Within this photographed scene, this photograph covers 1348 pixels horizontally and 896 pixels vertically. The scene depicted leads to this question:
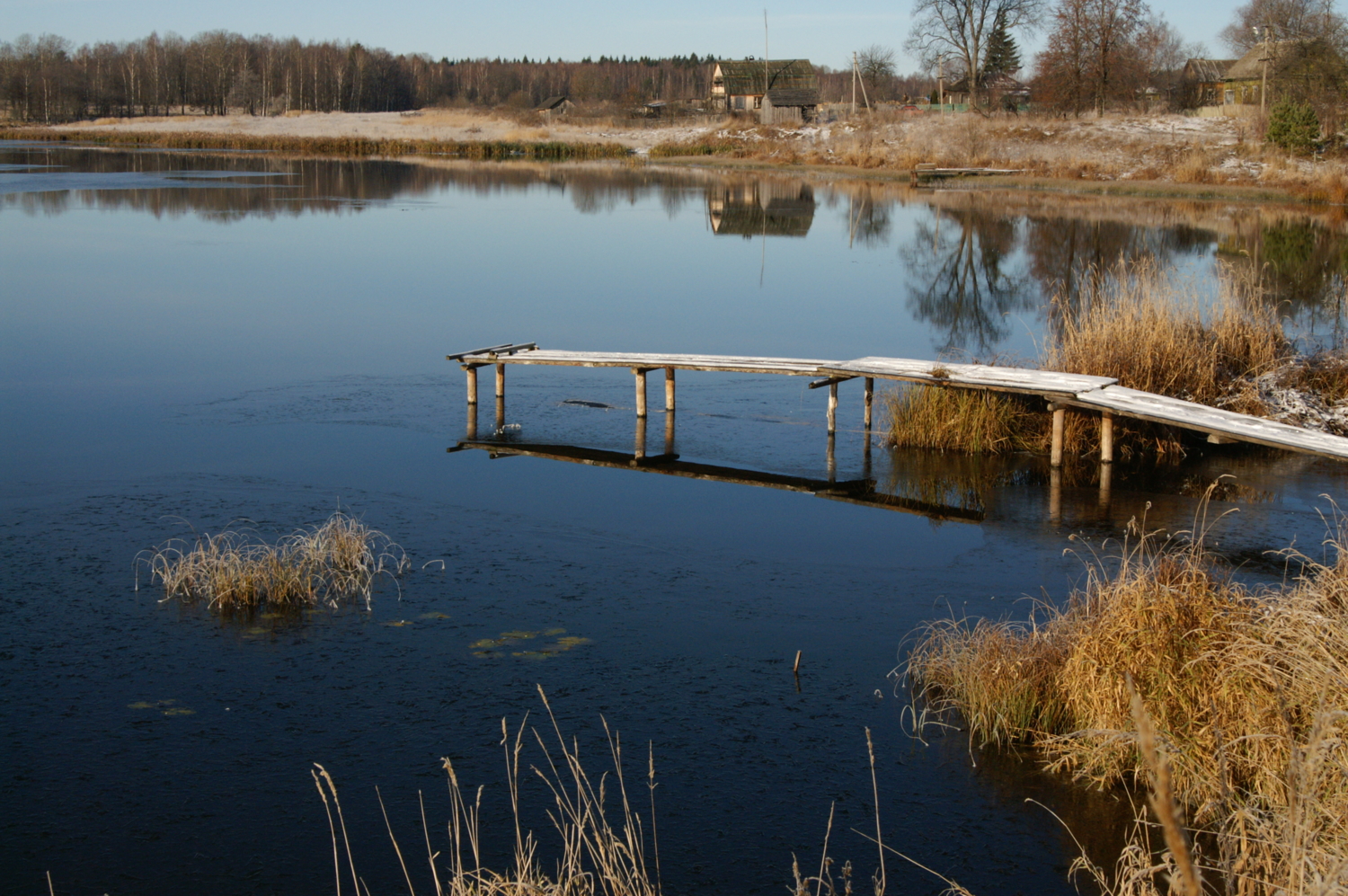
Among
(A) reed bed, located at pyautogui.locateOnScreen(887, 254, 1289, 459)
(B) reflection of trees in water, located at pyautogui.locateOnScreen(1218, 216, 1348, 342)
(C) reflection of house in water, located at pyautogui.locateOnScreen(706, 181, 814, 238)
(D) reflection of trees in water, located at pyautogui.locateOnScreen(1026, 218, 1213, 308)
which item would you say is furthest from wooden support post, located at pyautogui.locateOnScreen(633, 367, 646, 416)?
(C) reflection of house in water, located at pyautogui.locateOnScreen(706, 181, 814, 238)

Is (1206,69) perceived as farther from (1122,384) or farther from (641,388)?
(641,388)

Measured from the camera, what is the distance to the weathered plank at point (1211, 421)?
10.4m

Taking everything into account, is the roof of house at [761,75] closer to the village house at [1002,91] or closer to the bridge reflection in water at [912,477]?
the village house at [1002,91]

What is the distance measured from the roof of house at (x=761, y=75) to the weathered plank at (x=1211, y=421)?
6733 centimetres

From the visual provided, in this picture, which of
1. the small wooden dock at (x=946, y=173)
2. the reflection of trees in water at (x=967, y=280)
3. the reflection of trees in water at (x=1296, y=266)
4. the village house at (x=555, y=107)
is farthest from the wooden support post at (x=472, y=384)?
the village house at (x=555, y=107)

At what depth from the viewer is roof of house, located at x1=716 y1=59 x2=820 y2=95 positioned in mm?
77500

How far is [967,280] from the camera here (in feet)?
79.0

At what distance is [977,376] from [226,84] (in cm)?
10239

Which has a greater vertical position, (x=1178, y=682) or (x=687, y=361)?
(x=687, y=361)

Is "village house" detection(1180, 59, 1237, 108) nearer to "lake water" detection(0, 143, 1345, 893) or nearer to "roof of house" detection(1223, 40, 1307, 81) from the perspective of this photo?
"roof of house" detection(1223, 40, 1307, 81)

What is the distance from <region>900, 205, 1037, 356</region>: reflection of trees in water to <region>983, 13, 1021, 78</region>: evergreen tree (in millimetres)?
29056

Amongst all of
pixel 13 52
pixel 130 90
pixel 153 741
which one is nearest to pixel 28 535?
pixel 153 741

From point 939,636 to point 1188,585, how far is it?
171 cm

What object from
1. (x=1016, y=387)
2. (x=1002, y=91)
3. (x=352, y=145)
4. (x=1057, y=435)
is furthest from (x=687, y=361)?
(x=352, y=145)
